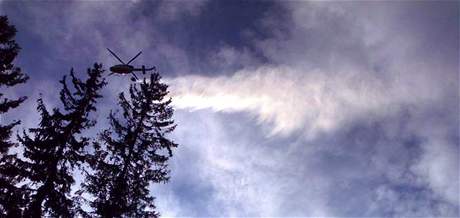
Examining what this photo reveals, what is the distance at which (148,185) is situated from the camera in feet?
84.1

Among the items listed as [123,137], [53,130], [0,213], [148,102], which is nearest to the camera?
[0,213]

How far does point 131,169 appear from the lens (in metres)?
25.4

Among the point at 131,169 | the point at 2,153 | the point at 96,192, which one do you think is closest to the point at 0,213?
the point at 2,153

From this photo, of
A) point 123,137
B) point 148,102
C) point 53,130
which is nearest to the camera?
point 53,130

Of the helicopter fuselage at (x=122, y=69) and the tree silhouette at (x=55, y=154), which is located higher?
the helicopter fuselage at (x=122, y=69)

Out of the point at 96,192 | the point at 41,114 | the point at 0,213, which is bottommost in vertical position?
the point at 0,213

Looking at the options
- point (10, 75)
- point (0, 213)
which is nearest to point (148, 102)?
point (10, 75)

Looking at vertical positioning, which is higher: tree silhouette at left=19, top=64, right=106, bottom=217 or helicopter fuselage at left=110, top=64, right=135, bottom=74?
helicopter fuselage at left=110, top=64, right=135, bottom=74

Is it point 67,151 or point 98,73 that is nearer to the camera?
point 67,151

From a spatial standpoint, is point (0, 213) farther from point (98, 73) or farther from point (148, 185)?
point (98, 73)

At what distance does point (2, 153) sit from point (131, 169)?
21.7 ft

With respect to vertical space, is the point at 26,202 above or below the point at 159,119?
below

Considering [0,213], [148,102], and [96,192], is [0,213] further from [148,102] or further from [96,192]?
[148,102]

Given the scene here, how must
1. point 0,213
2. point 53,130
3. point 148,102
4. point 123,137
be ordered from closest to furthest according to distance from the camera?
point 0,213, point 53,130, point 123,137, point 148,102
